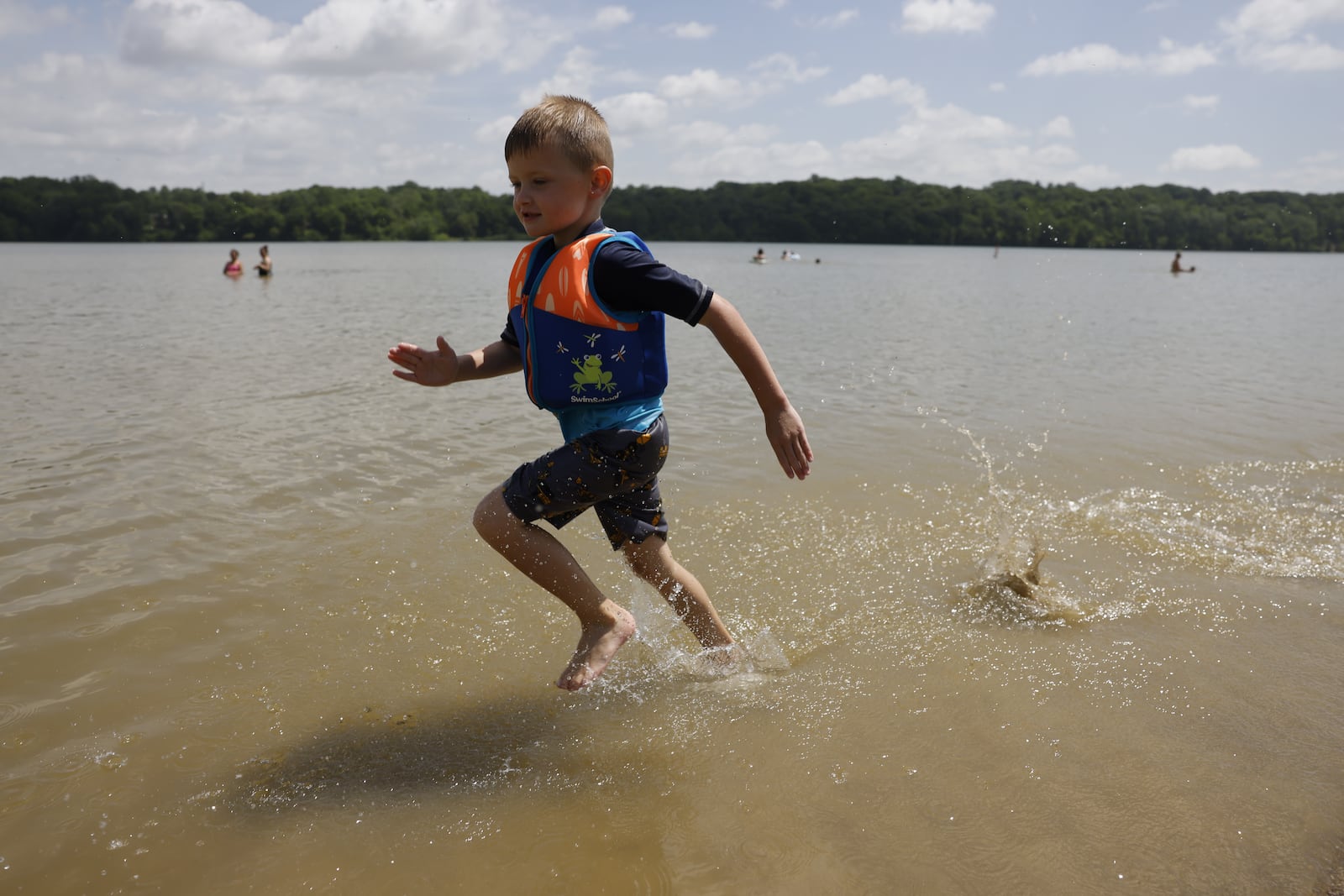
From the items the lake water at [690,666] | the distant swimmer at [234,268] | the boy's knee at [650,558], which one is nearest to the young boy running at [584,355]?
the boy's knee at [650,558]

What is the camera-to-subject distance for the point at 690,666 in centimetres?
361

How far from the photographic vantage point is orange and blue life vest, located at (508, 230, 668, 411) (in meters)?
2.95

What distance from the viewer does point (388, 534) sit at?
5.10m

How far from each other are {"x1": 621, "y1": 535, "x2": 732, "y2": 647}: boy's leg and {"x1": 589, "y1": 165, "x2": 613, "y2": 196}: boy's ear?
49.9 inches

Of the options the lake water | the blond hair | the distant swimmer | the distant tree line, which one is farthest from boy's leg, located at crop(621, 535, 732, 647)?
the distant tree line

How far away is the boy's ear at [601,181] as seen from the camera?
3047 mm

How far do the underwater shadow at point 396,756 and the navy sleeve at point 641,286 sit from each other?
151 centimetres

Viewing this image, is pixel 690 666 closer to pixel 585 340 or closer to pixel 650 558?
pixel 650 558

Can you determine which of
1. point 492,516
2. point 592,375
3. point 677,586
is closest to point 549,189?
point 592,375

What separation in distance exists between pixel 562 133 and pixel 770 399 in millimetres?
1127

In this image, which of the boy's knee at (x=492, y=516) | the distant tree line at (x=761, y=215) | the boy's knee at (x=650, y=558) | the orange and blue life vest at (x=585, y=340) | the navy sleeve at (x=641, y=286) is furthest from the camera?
the distant tree line at (x=761, y=215)

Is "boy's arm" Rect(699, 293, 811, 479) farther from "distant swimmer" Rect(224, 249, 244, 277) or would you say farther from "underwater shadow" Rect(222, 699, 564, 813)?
"distant swimmer" Rect(224, 249, 244, 277)

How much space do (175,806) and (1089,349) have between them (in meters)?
15.0

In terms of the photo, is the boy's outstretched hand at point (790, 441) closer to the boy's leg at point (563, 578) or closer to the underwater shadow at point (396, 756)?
the boy's leg at point (563, 578)
